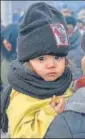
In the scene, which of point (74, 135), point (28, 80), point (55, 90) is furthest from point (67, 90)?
point (74, 135)

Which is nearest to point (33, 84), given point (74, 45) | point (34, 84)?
point (34, 84)

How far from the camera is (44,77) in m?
1.98

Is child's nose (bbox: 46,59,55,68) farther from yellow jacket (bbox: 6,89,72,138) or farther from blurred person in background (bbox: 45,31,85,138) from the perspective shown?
blurred person in background (bbox: 45,31,85,138)

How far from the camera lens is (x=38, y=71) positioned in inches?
78.0

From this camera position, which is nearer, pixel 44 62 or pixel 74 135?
pixel 74 135

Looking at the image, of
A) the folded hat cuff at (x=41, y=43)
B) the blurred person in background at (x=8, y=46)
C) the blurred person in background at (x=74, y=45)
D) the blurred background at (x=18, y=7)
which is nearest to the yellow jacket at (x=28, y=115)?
the folded hat cuff at (x=41, y=43)

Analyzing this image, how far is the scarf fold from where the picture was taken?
6.32 feet

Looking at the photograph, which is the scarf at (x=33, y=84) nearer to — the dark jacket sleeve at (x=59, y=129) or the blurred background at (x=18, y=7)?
the dark jacket sleeve at (x=59, y=129)

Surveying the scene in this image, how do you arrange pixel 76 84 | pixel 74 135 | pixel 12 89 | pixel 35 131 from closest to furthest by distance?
pixel 74 135
pixel 35 131
pixel 76 84
pixel 12 89

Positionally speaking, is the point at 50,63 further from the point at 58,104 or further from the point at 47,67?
the point at 58,104

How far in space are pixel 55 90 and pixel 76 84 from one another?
0.12 metres

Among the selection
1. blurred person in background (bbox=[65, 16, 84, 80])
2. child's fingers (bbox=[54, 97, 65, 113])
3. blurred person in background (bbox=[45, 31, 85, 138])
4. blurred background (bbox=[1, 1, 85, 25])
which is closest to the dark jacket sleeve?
blurred person in background (bbox=[45, 31, 85, 138])

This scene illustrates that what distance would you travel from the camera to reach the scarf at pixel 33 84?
193 centimetres

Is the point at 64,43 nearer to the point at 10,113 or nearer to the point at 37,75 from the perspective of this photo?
the point at 37,75
